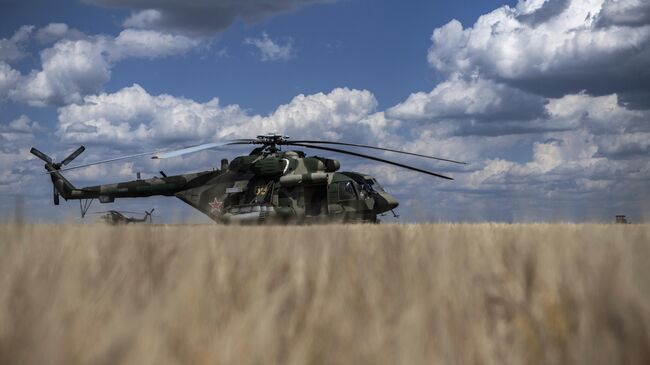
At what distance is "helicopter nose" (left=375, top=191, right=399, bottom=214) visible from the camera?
15.7 meters

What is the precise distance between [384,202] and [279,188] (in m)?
2.93

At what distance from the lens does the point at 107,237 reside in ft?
9.36

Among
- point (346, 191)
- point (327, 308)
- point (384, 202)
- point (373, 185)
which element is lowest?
point (384, 202)

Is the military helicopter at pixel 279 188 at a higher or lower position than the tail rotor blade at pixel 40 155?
lower

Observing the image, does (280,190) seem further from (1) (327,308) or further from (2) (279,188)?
(1) (327,308)

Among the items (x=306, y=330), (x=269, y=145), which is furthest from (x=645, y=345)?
(x=269, y=145)

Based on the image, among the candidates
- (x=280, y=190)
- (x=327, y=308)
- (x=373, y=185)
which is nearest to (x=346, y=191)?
(x=373, y=185)

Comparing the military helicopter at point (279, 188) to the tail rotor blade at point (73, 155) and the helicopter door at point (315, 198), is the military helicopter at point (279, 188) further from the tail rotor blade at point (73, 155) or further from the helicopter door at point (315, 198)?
the tail rotor blade at point (73, 155)

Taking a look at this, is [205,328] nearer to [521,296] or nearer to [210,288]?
[210,288]

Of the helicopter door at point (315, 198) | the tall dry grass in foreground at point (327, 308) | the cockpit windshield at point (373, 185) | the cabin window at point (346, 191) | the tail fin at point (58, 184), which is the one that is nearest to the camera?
the tall dry grass in foreground at point (327, 308)

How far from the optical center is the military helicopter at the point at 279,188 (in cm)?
1566

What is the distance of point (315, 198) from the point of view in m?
16.4

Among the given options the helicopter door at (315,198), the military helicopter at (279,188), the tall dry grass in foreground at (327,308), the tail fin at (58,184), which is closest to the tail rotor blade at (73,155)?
the tail fin at (58,184)

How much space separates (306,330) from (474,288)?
0.57 m
